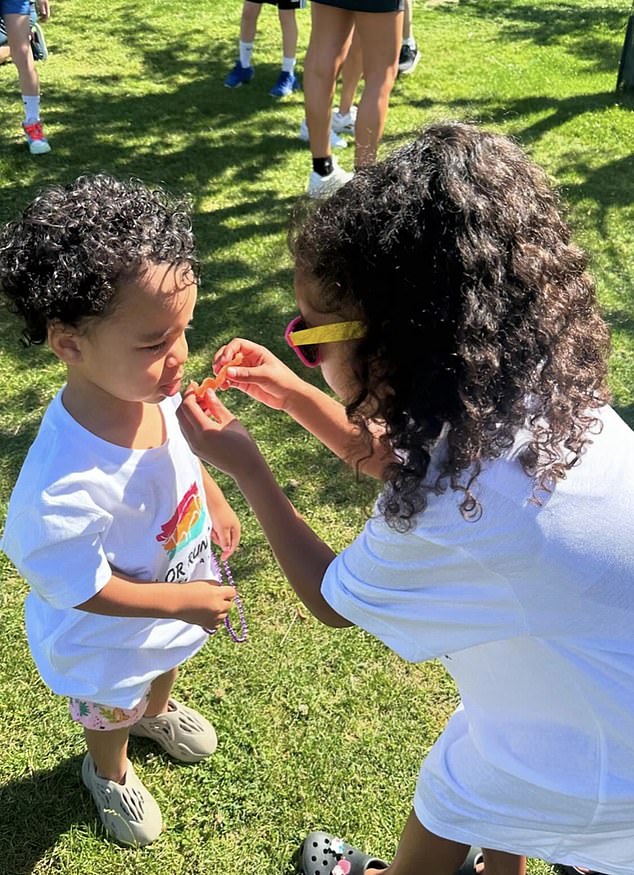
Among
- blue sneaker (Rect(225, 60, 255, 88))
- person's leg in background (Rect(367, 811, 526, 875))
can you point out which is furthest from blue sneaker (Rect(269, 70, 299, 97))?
person's leg in background (Rect(367, 811, 526, 875))

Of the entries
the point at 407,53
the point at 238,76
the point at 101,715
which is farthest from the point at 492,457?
the point at 407,53

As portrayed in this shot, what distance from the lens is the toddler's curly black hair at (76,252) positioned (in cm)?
160

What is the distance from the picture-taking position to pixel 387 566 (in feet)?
4.60

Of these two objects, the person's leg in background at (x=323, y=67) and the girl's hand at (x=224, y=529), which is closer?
the girl's hand at (x=224, y=529)

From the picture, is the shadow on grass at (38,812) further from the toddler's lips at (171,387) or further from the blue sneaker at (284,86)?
the blue sneaker at (284,86)

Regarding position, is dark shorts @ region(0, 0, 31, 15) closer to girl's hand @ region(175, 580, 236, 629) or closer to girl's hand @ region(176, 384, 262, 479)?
girl's hand @ region(176, 384, 262, 479)

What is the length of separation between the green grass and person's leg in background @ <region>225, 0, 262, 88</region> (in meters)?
0.13

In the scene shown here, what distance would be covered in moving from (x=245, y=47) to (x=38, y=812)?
635 cm

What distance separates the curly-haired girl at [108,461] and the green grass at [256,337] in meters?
0.50

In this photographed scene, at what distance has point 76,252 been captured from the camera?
161 centimetres

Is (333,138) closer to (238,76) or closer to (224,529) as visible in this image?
(238,76)

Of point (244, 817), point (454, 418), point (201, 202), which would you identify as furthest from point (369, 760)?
point (201, 202)

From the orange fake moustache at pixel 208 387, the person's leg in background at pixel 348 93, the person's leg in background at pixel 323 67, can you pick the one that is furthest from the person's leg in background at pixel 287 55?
the orange fake moustache at pixel 208 387

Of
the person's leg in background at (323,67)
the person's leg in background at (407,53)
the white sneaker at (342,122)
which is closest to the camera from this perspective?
the person's leg in background at (323,67)
